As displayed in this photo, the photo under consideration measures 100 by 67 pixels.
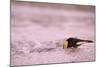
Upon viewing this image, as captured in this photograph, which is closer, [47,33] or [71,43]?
[47,33]

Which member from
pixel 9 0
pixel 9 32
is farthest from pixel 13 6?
pixel 9 32

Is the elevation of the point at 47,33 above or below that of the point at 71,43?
above

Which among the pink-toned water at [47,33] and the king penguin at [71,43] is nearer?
the pink-toned water at [47,33]

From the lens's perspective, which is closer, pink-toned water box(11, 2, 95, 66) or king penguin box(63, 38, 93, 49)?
pink-toned water box(11, 2, 95, 66)
